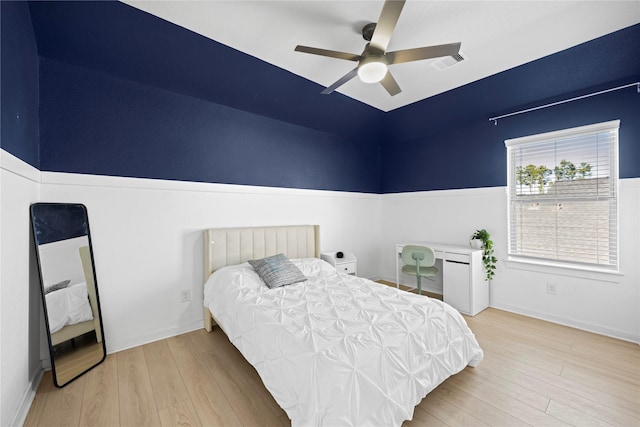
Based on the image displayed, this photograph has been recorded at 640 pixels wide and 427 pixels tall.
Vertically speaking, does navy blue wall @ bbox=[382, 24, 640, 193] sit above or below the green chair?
above

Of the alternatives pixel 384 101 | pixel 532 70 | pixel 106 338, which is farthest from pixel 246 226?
pixel 532 70

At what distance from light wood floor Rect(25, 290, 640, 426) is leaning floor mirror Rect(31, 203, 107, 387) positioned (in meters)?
0.16

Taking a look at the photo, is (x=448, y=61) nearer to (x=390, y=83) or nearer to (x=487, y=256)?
(x=390, y=83)

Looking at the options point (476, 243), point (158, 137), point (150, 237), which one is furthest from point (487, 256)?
point (158, 137)

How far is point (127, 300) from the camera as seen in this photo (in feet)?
8.00

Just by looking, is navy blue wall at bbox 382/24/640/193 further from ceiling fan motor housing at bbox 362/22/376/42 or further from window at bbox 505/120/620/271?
ceiling fan motor housing at bbox 362/22/376/42

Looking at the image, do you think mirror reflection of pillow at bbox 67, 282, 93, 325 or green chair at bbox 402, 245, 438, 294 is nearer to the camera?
mirror reflection of pillow at bbox 67, 282, 93, 325

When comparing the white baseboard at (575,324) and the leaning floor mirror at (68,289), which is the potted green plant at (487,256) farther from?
the leaning floor mirror at (68,289)

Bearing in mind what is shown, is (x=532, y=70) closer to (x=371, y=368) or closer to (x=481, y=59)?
(x=481, y=59)

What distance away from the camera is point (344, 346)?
1439mm

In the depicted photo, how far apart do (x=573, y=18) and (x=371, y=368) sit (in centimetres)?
302

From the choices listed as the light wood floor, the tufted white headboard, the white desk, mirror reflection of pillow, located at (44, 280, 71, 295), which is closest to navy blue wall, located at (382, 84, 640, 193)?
the white desk

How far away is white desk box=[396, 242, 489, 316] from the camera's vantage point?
318cm

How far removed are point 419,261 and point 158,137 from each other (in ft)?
10.8
